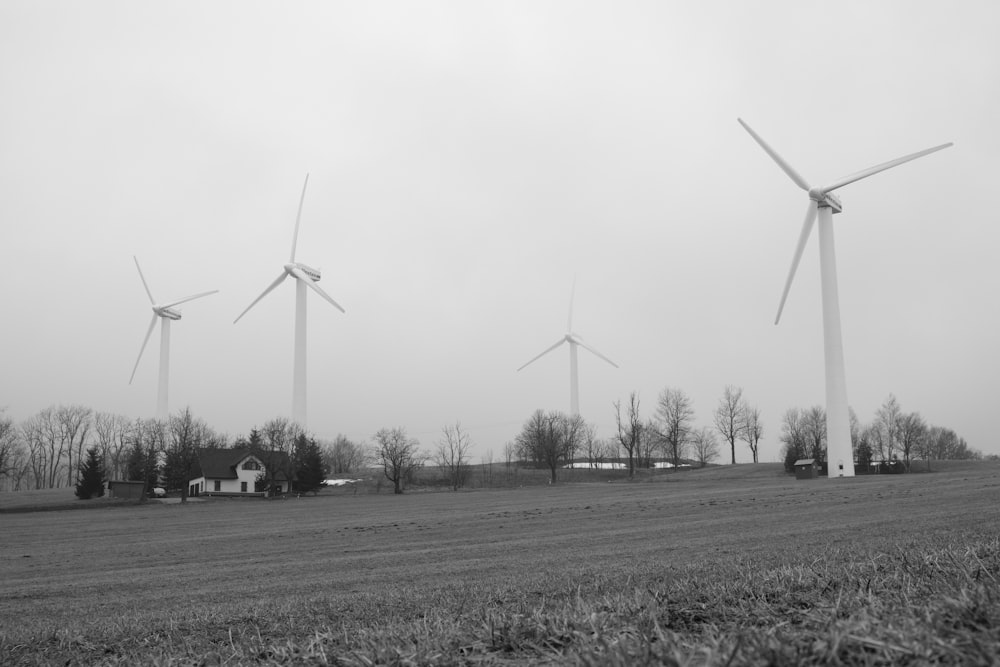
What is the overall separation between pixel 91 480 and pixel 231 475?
64.6 ft

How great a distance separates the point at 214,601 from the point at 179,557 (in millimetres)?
17037

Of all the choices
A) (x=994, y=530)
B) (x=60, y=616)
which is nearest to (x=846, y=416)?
(x=994, y=530)

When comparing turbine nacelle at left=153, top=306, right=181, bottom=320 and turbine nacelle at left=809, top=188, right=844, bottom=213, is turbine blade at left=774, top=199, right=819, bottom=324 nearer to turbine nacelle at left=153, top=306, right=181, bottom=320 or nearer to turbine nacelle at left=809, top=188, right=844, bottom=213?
turbine nacelle at left=809, top=188, right=844, bottom=213

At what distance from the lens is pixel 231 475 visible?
118688mm

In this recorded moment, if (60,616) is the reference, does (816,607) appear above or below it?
above

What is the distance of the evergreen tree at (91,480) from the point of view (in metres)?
106

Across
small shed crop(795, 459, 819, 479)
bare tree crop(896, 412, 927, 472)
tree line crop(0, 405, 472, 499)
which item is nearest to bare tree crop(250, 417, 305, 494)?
tree line crop(0, 405, 472, 499)

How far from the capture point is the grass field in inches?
151

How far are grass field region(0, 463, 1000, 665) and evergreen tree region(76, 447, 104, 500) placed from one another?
52642 mm

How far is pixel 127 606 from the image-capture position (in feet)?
58.9

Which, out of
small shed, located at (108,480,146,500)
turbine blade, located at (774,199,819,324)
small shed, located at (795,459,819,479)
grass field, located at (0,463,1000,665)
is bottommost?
small shed, located at (108,480,146,500)

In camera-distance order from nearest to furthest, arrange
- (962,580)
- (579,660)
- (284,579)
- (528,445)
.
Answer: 1. (579,660)
2. (962,580)
3. (284,579)
4. (528,445)

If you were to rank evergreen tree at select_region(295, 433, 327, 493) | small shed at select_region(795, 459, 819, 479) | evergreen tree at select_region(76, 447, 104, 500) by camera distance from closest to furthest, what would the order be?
small shed at select_region(795, 459, 819, 479) < evergreen tree at select_region(76, 447, 104, 500) < evergreen tree at select_region(295, 433, 327, 493)

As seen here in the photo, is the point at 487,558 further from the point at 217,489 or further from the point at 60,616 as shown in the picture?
the point at 217,489
